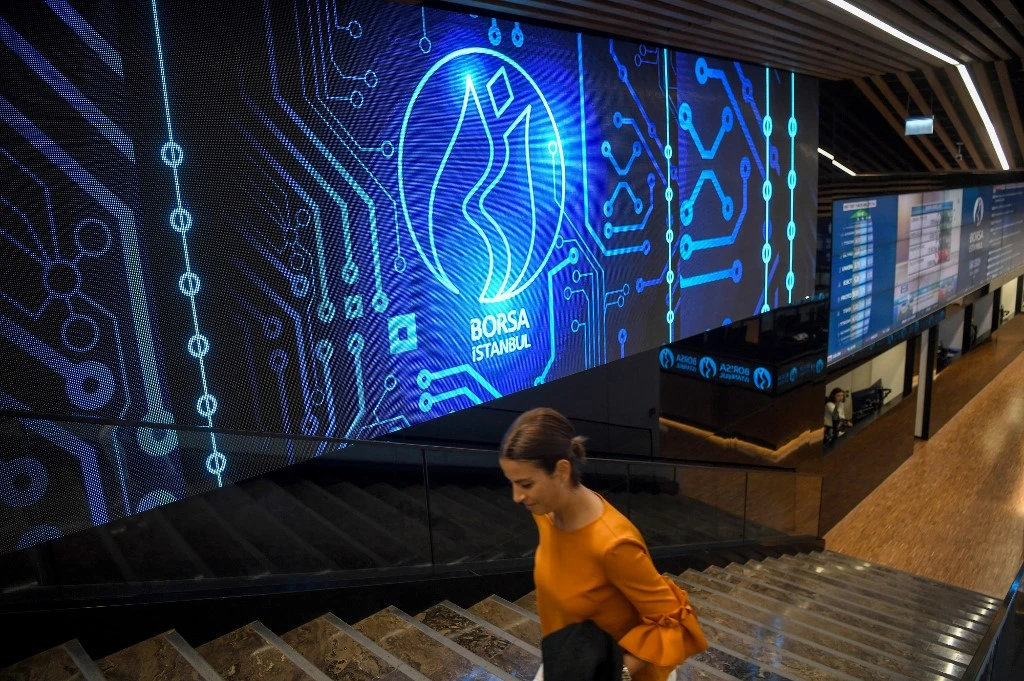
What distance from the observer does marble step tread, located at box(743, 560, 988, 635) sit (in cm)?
560

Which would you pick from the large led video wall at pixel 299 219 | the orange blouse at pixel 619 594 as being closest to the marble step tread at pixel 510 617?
the large led video wall at pixel 299 219

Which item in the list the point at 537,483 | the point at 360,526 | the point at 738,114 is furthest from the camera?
the point at 738,114

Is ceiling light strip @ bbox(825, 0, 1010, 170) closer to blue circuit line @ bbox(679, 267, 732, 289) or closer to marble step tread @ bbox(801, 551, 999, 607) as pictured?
blue circuit line @ bbox(679, 267, 732, 289)

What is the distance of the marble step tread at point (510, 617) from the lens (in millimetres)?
3648

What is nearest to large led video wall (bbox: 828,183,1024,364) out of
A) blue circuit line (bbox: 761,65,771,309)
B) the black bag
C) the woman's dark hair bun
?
blue circuit line (bbox: 761,65,771,309)

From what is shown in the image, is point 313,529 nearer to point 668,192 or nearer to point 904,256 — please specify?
point 668,192

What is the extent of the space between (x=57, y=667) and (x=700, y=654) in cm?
286

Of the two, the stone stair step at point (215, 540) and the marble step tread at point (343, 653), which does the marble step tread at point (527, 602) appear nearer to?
the marble step tread at point (343, 653)

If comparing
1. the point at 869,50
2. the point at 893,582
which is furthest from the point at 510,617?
the point at 869,50

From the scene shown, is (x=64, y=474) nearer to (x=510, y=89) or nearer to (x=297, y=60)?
(x=297, y=60)

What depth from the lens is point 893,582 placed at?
700cm

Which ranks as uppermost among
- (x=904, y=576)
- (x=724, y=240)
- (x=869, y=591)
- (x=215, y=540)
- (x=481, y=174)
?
(x=481, y=174)

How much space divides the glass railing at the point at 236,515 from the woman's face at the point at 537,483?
1786 millimetres

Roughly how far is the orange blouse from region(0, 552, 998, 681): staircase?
1.40 m
